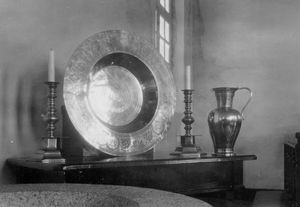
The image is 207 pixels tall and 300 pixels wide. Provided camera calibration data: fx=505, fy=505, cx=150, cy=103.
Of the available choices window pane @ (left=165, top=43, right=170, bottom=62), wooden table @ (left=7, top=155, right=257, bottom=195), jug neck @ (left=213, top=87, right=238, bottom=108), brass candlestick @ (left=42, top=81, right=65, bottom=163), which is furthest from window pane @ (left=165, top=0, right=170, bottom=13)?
brass candlestick @ (left=42, top=81, right=65, bottom=163)

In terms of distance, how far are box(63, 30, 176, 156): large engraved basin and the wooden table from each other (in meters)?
0.17

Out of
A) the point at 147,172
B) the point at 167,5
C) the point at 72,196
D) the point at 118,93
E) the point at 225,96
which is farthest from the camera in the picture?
the point at 167,5

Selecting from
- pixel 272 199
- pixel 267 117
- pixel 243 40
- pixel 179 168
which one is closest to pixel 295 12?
pixel 243 40

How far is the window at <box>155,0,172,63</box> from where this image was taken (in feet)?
12.5

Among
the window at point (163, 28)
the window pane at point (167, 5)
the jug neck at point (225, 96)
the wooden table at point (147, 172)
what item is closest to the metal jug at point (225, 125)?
the jug neck at point (225, 96)

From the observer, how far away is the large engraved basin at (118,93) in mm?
2730

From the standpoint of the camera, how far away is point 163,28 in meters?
3.88

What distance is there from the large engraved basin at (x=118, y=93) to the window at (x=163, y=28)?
0.65m

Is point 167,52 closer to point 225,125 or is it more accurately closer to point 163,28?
point 163,28

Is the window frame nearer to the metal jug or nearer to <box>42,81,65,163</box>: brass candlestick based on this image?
the metal jug

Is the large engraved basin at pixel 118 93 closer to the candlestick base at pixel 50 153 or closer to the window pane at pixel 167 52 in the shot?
the candlestick base at pixel 50 153

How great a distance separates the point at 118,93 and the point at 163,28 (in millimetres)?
1054

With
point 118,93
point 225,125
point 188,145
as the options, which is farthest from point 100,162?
point 225,125

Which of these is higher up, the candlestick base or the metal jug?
the metal jug
